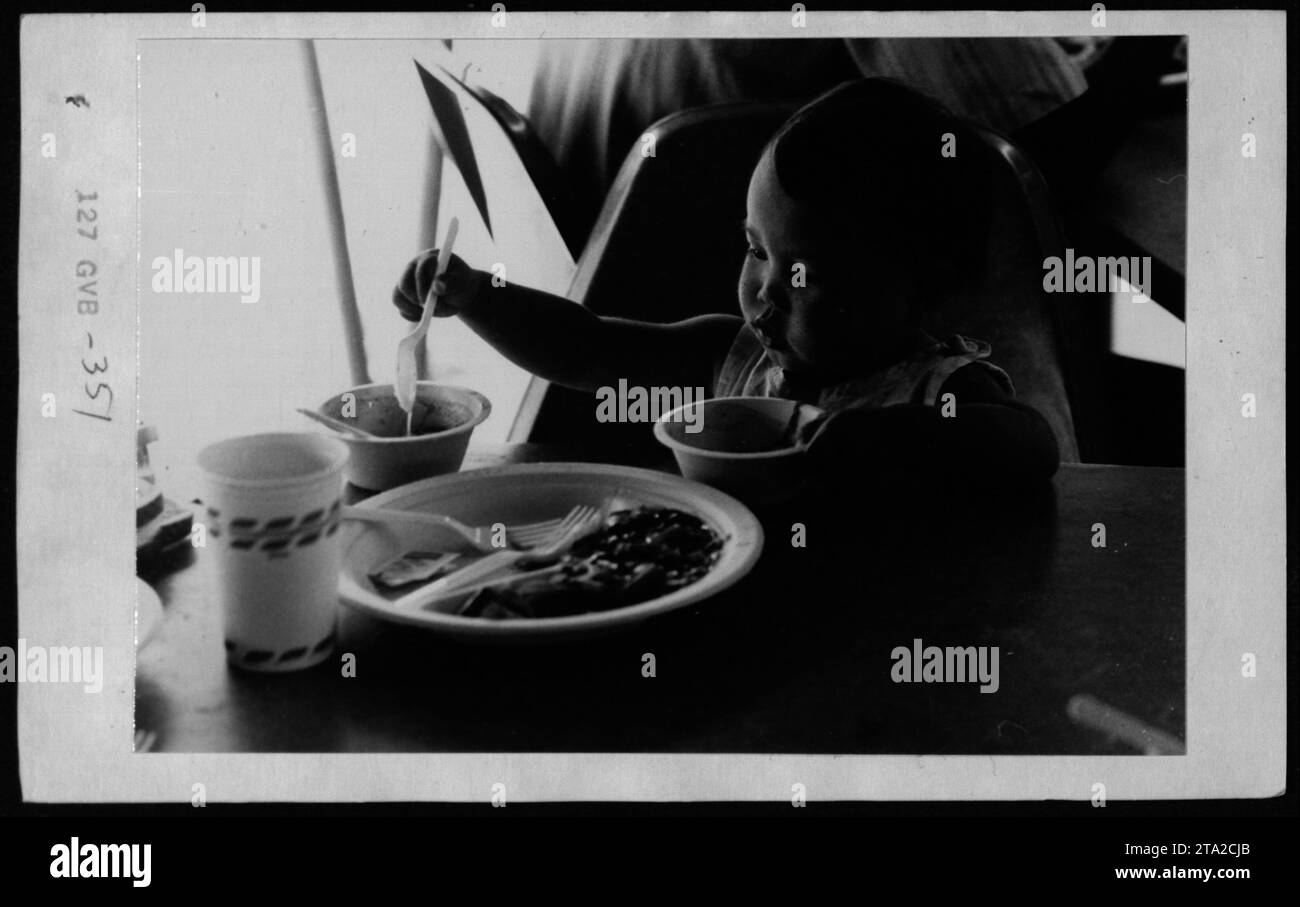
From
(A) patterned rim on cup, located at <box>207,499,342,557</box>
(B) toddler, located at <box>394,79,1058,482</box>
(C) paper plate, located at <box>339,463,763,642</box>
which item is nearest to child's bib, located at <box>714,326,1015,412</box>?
(B) toddler, located at <box>394,79,1058,482</box>

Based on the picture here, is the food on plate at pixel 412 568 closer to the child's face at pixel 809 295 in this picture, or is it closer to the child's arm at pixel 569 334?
the child's arm at pixel 569 334

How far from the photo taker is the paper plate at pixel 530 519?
664 mm

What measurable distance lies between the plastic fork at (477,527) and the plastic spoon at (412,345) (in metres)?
0.10

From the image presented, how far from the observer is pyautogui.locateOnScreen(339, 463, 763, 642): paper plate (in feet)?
2.18

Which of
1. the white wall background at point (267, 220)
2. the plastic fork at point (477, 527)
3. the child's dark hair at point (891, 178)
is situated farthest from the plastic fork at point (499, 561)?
the child's dark hair at point (891, 178)

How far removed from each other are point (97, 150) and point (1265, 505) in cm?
91

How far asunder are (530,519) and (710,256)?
0.78 feet

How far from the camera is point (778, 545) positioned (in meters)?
0.75

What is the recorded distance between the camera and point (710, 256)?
842 mm

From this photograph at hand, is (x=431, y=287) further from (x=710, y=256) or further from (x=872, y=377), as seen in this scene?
(x=872, y=377)

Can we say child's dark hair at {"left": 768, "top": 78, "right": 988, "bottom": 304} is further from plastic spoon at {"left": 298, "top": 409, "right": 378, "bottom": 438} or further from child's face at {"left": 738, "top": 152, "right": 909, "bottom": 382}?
plastic spoon at {"left": 298, "top": 409, "right": 378, "bottom": 438}

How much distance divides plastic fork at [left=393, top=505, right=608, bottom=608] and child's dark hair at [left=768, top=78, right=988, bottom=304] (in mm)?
264

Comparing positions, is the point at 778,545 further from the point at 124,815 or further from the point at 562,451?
the point at 124,815

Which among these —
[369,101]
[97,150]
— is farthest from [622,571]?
[97,150]
